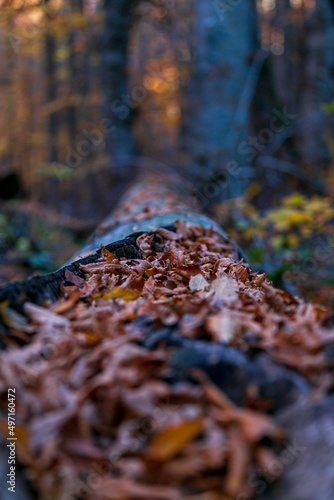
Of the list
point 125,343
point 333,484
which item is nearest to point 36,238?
point 125,343

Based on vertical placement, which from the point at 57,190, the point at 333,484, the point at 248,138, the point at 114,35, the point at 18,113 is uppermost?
the point at 114,35

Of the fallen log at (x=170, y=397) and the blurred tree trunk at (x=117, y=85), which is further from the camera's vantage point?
the blurred tree trunk at (x=117, y=85)

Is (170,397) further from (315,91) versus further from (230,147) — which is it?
(315,91)

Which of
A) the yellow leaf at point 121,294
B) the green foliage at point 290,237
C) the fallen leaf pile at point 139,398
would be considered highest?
the fallen leaf pile at point 139,398

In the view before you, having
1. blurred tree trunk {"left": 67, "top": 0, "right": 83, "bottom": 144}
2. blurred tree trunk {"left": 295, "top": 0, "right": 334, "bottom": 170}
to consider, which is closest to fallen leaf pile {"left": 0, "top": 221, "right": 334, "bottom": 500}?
blurred tree trunk {"left": 295, "top": 0, "right": 334, "bottom": 170}

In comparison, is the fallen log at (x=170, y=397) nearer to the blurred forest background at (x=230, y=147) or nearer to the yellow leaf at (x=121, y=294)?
the yellow leaf at (x=121, y=294)

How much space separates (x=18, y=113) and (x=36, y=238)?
1900cm

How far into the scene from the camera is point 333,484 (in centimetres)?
101

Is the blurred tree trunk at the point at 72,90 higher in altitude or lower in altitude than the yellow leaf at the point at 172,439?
lower

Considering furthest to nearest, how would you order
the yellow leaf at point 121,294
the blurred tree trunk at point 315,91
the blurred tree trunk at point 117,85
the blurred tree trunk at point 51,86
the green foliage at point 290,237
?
the blurred tree trunk at point 51,86 < the blurred tree trunk at point 117,85 < the blurred tree trunk at point 315,91 < the green foliage at point 290,237 < the yellow leaf at point 121,294

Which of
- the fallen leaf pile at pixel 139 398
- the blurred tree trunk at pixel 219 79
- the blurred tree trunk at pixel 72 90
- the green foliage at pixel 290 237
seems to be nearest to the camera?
the fallen leaf pile at pixel 139 398

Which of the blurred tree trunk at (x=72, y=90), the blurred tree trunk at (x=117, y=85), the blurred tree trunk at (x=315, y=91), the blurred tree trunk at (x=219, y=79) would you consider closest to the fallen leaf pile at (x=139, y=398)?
the blurred tree trunk at (x=219, y=79)

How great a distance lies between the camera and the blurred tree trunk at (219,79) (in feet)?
24.4

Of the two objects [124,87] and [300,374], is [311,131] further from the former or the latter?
[300,374]
